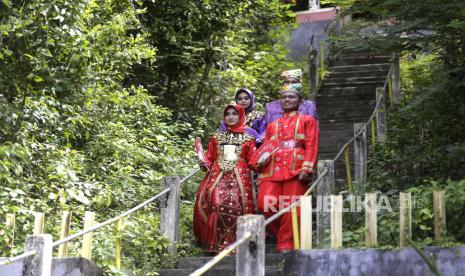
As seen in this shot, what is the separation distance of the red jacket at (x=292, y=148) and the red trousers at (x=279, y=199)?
82 mm

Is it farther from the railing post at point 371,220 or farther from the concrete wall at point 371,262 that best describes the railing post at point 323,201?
the railing post at point 371,220

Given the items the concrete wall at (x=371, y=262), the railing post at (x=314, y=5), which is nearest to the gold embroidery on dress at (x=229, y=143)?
the concrete wall at (x=371, y=262)

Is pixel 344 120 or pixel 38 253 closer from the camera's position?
pixel 38 253

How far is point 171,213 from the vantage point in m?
10.3

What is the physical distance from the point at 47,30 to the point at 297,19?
14351mm

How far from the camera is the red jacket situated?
1032 centimetres

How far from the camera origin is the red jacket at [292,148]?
10320mm

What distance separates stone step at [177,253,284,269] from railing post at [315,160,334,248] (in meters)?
0.61

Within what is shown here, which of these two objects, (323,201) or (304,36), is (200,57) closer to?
(304,36)

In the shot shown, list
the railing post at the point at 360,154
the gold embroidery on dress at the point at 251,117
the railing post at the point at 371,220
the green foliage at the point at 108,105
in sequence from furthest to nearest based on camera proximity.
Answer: the railing post at the point at 360,154 < the gold embroidery on dress at the point at 251,117 < the green foliage at the point at 108,105 < the railing post at the point at 371,220

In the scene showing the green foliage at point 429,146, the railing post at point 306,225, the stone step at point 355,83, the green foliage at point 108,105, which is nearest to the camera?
the railing post at point 306,225

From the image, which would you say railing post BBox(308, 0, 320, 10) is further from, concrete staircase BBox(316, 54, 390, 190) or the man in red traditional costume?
the man in red traditional costume

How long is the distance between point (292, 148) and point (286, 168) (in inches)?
11.0

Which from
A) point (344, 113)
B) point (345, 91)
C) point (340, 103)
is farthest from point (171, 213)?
point (345, 91)
